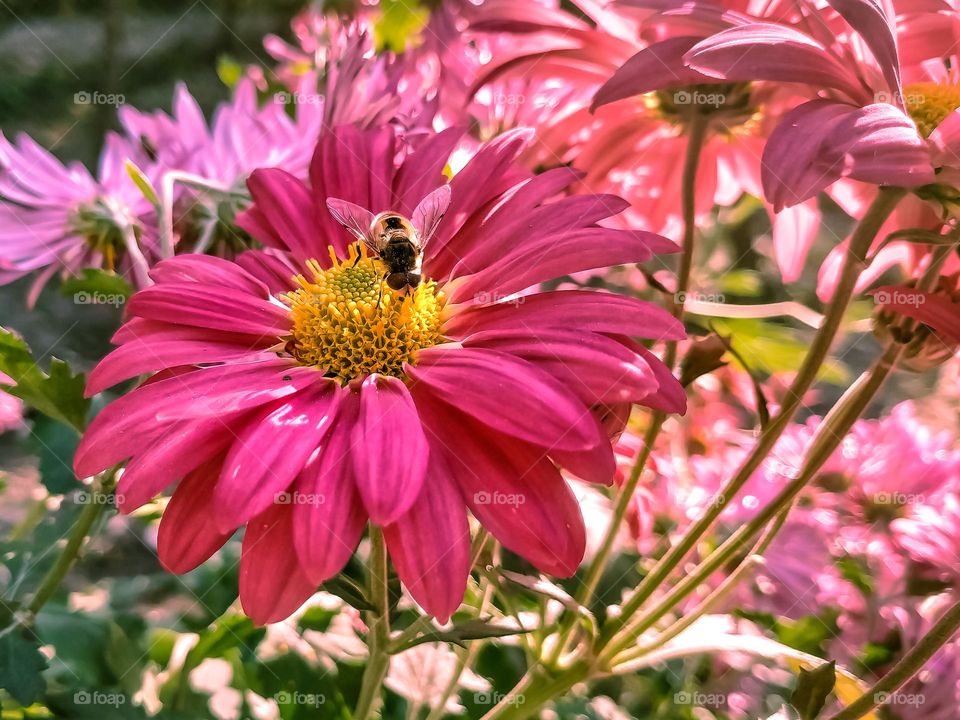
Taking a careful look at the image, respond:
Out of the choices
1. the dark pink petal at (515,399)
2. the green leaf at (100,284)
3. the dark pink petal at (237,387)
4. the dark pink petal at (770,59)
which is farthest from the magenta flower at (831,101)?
the green leaf at (100,284)

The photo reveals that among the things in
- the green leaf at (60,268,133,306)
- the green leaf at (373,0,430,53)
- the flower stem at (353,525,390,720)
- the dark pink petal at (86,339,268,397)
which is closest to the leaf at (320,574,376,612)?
the flower stem at (353,525,390,720)

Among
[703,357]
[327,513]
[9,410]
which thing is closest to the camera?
[327,513]

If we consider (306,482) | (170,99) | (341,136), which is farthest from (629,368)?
(170,99)

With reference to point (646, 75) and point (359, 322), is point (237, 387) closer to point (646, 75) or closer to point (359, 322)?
point (359, 322)

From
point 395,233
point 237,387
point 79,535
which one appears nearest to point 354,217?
point 395,233

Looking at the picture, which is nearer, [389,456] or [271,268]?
[389,456]

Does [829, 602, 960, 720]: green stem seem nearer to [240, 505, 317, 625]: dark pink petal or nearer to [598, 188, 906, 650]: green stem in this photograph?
[598, 188, 906, 650]: green stem

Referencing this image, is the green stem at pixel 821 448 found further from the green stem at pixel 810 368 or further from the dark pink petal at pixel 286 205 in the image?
the dark pink petal at pixel 286 205
